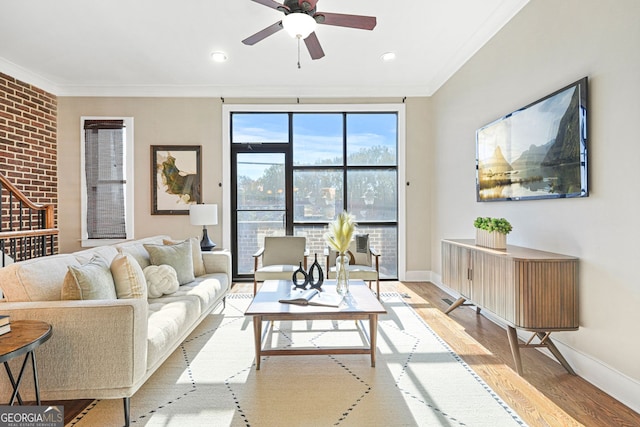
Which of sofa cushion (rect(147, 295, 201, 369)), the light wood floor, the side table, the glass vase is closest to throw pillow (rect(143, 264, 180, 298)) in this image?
sofa cushion (rect(147, 295, 201, 369))

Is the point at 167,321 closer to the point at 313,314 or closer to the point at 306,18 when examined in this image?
the point at 313,314

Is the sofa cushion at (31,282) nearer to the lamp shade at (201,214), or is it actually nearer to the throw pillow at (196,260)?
the throw pillow at (196,260)

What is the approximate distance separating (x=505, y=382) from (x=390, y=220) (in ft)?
10.2

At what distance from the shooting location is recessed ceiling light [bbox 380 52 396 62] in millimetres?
3955

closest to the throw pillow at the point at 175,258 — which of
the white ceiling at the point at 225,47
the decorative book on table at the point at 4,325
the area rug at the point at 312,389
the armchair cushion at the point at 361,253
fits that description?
the area rug at the point at 312,389

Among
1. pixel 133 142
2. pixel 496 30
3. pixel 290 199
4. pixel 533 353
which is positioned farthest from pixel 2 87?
pixel 533 353

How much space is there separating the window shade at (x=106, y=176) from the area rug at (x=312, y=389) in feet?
9.58

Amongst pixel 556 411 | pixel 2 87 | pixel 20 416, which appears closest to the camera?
pixel 20 416

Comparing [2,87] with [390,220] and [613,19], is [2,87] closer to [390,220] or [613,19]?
[390,220]

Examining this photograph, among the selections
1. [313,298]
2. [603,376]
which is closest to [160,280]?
[313,298]

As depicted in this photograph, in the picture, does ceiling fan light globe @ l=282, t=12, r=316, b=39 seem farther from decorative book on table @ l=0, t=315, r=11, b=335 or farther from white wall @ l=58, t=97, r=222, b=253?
white wall @ l=58, t=97, r=222, b=253

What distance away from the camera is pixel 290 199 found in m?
5.12

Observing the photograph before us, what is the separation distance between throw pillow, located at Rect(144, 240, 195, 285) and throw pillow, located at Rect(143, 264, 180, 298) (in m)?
0.21

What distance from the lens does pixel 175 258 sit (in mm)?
3246
